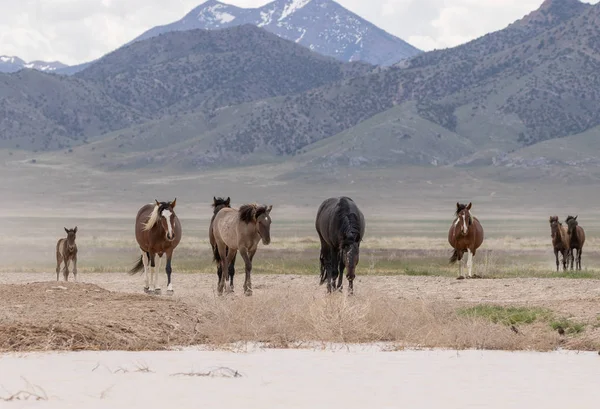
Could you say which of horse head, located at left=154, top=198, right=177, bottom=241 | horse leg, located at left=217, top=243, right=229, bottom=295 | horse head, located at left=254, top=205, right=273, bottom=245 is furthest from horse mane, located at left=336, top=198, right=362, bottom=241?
horse head, located at left=154, top=198, right=177, bottom=241

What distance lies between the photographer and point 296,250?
50500mm

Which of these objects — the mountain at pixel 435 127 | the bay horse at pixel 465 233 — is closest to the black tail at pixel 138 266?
the bay horse at pixel 465 233

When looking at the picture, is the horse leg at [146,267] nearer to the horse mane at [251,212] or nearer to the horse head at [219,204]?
the horse head at [219,204]

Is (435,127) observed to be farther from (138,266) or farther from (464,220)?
(138,266)

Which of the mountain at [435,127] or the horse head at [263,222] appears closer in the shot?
the horse head at [263,222]

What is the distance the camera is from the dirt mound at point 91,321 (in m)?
15.8

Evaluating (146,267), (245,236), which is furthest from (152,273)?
(245,236)

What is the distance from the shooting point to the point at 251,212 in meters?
23.5

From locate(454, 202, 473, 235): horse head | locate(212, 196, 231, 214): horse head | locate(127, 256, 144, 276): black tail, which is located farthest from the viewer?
locate(454, 202, 473, 235): horse head

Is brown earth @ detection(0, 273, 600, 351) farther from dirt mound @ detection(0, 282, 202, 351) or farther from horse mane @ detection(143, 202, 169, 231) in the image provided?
horse mane @ detection(143, 202, 169, 231)

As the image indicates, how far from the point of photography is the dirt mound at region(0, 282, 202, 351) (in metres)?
15.8

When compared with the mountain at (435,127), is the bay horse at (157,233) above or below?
below

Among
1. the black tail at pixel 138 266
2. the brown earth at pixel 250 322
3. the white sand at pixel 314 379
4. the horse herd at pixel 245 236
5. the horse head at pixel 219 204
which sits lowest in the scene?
the white sand at pixel 314 379

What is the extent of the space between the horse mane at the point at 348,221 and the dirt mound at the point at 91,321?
3.95m
